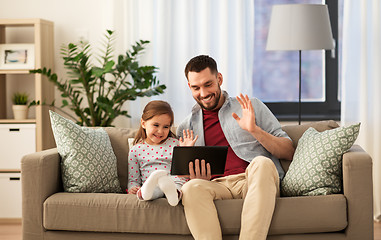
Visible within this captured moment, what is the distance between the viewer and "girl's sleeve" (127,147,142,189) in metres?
2.95

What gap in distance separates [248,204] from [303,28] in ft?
5.05

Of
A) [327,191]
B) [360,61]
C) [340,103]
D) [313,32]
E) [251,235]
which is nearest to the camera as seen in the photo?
[251,235]

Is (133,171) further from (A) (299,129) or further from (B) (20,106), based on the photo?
(B) (20,106)

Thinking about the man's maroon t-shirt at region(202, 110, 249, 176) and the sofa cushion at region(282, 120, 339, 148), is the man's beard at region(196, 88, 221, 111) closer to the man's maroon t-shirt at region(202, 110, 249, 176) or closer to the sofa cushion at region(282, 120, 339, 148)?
the man's maroon t-shirt at region(202, 110, 249, 176)

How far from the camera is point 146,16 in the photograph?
4180 mm

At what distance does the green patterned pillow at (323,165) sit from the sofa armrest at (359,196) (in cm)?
9

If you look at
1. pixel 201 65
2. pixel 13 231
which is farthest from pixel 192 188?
pixel 13 231

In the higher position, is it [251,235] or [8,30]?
[8,30]

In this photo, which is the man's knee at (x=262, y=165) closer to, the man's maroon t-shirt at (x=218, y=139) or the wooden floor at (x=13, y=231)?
the man's maroon t-shirt at (x=218, y=139)

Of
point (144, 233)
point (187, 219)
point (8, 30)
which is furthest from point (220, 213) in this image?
point (8, 30)

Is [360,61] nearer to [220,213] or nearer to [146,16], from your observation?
[146,16]

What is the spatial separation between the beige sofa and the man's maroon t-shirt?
0.31 m

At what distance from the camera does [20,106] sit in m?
4.15

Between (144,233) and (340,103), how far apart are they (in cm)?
226
